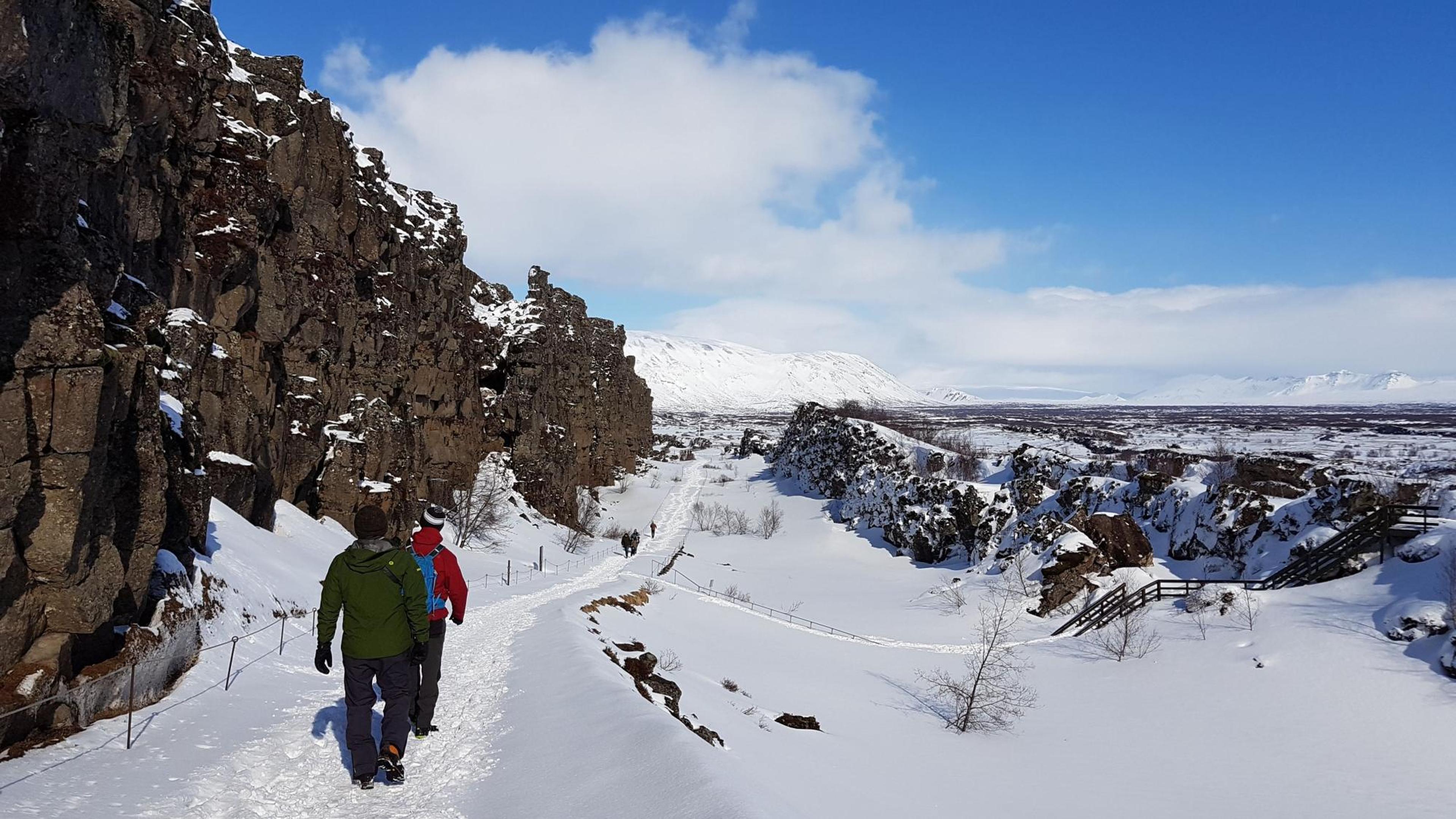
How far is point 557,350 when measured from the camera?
77.8 meters

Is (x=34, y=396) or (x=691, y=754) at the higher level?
(x=34, y=396)

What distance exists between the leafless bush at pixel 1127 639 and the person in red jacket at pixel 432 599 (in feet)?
85.6

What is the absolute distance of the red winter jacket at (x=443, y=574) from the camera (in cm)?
805

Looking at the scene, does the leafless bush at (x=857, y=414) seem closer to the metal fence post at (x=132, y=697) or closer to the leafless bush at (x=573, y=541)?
the leafless bush at (x=573, y=541)

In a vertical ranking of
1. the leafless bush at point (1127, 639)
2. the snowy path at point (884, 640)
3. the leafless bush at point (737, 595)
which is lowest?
the leafless bush at point (737, 595)

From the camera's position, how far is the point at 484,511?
47469 mm

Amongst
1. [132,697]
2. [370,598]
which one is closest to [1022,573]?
[370,598]

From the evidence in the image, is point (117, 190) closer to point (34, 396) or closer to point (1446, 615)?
point (34, 396)

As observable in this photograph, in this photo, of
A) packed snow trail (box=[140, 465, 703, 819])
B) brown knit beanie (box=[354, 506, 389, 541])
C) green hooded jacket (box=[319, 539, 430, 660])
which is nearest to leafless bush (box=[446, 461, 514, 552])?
packed snow trail (box=[140, 465, 703, 819])

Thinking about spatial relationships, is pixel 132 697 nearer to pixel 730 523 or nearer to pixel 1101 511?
pixel 1101 511

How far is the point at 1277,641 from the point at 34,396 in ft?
103

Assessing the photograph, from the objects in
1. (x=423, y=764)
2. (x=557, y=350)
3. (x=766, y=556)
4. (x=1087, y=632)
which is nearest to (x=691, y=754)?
(x=423, y=764)

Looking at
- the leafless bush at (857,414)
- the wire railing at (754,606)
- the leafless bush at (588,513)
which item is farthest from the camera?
the leafless bush at (857,414)

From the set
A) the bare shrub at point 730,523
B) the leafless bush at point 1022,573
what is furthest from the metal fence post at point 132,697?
the bare shrub at point 730,523
